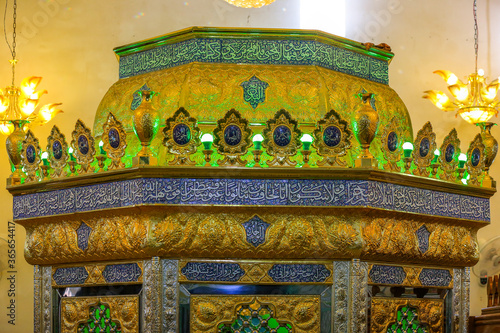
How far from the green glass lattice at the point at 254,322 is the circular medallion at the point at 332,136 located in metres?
1.15

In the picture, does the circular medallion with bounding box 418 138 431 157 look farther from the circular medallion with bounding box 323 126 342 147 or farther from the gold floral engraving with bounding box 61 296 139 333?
the gold floral engraving with bounding box 61 296 139 333

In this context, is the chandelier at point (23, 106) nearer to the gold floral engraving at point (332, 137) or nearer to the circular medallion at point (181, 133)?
the circular medallion at point (181, 133)

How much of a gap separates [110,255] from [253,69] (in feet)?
5.54

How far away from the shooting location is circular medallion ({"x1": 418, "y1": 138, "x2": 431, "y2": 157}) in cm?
574

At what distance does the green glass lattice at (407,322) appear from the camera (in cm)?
570

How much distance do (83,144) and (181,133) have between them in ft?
2.54

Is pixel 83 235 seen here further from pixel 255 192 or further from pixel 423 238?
pixel 423 238

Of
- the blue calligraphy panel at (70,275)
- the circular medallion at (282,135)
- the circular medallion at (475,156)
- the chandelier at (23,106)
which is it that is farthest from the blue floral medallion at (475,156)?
the chandelier at (23,106)

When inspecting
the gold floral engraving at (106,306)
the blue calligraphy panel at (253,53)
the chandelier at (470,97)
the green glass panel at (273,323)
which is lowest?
the green glass panel at (273,323)

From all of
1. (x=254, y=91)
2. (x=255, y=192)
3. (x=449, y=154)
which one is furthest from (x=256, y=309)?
(x=449, y=154)

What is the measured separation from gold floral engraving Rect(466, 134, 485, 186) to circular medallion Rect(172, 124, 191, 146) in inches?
85.0

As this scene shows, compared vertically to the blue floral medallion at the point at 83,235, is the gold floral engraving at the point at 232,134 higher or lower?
higher

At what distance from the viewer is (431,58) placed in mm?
8875

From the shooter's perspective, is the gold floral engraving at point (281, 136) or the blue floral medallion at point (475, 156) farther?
the blue floral medallion at point (475, 156)
